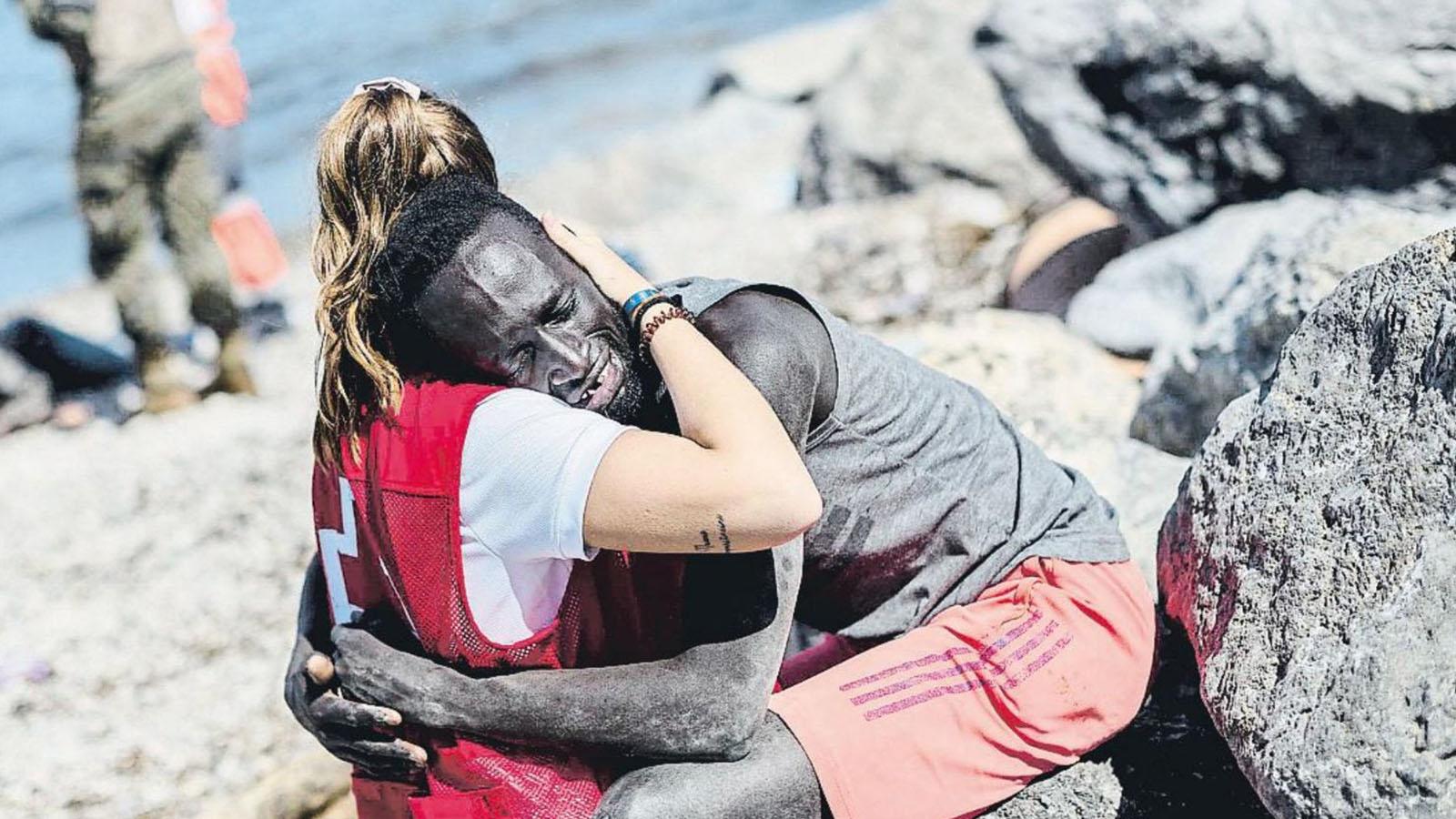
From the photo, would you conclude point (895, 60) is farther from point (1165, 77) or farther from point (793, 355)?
point (793, 355)

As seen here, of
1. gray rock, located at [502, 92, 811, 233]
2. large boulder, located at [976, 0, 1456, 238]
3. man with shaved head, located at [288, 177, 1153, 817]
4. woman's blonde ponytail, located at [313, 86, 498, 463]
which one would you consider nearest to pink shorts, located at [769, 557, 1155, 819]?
man with shaved head, located at [288, 177, 1153, 817]

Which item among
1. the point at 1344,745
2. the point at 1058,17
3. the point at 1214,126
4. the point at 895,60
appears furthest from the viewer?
the point at 895,60

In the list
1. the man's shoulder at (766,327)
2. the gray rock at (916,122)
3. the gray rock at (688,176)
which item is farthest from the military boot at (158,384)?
the man's shoulder at (766,327)

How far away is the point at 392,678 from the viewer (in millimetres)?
2479

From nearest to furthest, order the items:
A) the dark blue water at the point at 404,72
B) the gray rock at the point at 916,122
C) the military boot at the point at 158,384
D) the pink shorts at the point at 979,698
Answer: the pink shorts at the point at 979,698
the military boot at the point at 158,384
the gray rock at the point at 916,122
the dark blue water at the point at 404,72

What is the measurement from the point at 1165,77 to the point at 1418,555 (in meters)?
3.40

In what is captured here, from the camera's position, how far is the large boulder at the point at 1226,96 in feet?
15.1

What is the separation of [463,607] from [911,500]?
32.3 inches

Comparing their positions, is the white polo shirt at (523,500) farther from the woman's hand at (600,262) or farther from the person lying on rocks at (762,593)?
the woman's hand at (600,262)

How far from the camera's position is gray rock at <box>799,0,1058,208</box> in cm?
796

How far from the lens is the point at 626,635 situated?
2.48 metres

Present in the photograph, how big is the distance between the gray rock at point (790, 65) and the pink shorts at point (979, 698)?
10.3 m

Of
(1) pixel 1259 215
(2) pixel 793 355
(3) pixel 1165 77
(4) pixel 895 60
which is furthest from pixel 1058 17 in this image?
(2) pixel 793 355

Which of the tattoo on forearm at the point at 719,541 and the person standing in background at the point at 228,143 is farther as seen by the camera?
the person standing in background at the point at 228,143
